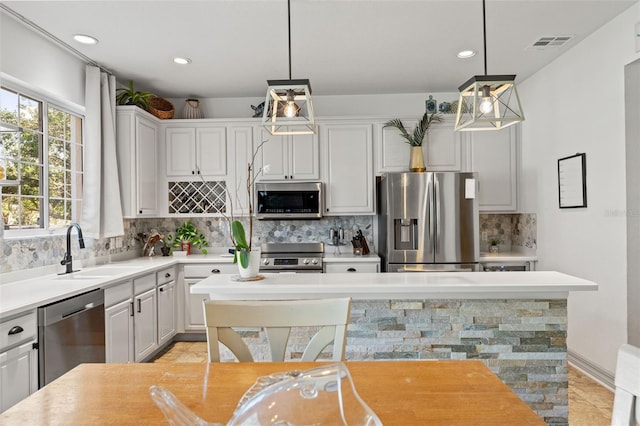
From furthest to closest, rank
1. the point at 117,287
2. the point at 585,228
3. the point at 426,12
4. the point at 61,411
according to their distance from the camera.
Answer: the point at 585,228 < the point at 117,287 < the point at 426,12 < the point at 61,411

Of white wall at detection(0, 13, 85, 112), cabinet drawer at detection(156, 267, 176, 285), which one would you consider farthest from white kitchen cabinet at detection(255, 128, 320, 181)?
white wall at detection(0, 13, 85, 112)

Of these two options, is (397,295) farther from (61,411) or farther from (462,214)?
(462,214)

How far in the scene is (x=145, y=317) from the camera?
323 centimetres

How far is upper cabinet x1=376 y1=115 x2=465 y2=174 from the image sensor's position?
13.4 feet

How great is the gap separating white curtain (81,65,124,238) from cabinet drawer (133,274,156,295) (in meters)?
0.55

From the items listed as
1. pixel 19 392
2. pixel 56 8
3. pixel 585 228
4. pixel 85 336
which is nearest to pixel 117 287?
pixel 85 336

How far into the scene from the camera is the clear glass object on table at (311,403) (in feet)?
1.90

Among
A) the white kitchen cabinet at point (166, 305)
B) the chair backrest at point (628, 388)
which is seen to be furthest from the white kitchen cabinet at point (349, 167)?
the chair backrest at point (628, 388)

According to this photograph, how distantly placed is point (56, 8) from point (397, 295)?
9.29 feet

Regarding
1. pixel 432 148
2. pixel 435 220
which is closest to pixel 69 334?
pixel 435 220

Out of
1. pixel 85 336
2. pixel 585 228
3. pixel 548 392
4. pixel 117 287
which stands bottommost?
pixel 548 392

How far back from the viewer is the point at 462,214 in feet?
11.8

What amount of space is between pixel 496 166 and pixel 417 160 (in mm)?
904

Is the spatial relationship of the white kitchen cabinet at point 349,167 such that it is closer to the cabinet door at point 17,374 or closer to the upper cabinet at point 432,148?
the upper cabinet at point 432,148
